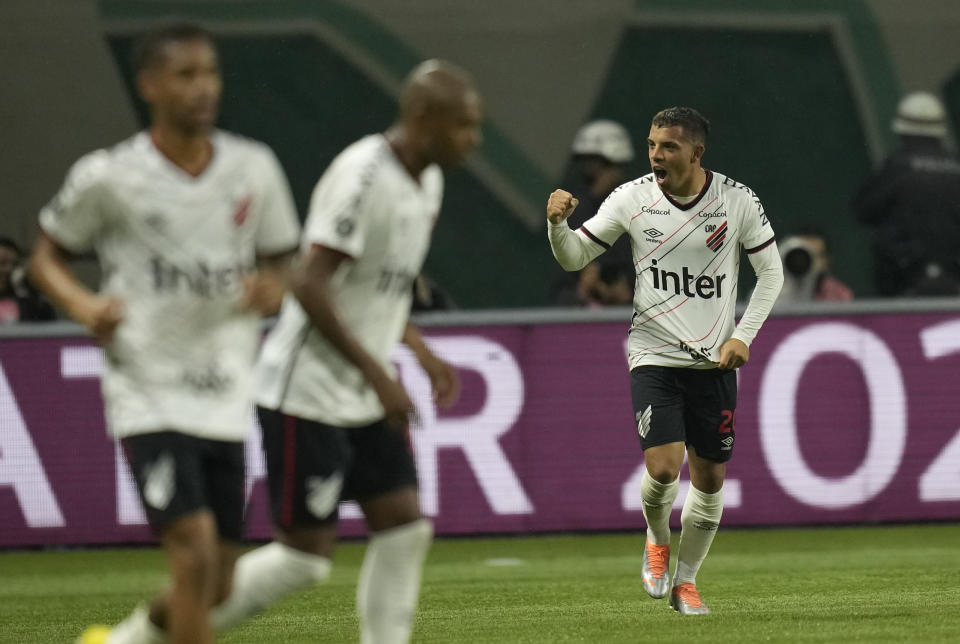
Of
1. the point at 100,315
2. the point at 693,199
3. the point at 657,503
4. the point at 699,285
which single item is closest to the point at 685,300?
the point at 699,285

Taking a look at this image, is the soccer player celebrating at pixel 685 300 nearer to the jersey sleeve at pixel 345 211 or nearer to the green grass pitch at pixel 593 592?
the green grass pitch at pixel 593 592

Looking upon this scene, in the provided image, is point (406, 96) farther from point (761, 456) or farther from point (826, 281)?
point (826, 281)

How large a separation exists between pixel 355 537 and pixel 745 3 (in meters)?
6.73

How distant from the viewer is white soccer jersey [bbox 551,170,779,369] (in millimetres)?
7949

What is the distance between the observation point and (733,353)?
7.73 m

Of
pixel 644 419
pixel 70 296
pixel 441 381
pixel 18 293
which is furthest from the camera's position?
pixel 18 293

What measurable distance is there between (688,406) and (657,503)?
0.48 m

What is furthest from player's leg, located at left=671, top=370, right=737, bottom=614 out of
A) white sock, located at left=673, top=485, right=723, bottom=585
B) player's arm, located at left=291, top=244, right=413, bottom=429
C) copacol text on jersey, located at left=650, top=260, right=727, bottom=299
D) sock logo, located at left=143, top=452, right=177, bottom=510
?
sock logo, located at left=143, top=452, right=177, bottom=510

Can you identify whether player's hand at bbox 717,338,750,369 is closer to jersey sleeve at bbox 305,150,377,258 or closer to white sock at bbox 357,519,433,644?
white sock at bbox 357,519,433,644

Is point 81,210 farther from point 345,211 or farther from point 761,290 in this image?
point 761,290

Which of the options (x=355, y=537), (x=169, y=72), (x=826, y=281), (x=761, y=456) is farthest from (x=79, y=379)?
Result: (x=169, y=72)

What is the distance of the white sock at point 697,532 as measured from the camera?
26.5 feet

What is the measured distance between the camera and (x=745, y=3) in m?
15.8

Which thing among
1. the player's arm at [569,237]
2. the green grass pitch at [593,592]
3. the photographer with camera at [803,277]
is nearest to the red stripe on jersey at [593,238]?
the player's arm at [569,237]
